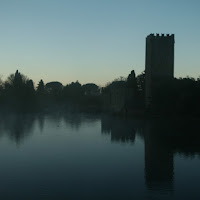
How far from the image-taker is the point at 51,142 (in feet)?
67.6

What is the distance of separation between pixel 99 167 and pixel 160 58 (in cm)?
3148

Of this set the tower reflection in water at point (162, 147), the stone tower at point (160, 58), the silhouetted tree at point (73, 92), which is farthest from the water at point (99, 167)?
the silhouetted tree at point (73, 92)

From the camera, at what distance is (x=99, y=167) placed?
45.5 ft

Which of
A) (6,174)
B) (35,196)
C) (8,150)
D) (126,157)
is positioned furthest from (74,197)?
(8,150)

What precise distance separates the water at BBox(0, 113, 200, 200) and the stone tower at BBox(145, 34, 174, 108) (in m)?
21.0

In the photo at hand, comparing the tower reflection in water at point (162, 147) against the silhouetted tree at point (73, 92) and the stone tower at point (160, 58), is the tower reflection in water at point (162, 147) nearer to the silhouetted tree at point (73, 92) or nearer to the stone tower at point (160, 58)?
the stone tower at point (160, 58)

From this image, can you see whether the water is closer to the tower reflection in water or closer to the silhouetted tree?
the tower reflection in water

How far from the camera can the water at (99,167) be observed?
10625 millimetres

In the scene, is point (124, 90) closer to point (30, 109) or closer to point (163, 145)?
point (30, 109)

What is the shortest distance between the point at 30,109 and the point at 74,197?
46213mm

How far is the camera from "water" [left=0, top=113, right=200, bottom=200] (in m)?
10.6

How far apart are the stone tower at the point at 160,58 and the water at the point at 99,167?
68.8ft

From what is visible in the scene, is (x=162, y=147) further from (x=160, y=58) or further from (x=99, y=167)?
(x=160, y=58)

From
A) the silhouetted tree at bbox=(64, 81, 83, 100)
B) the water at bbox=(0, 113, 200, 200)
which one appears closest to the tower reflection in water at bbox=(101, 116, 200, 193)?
the water at bbox=(0, 113, 200, 200)
